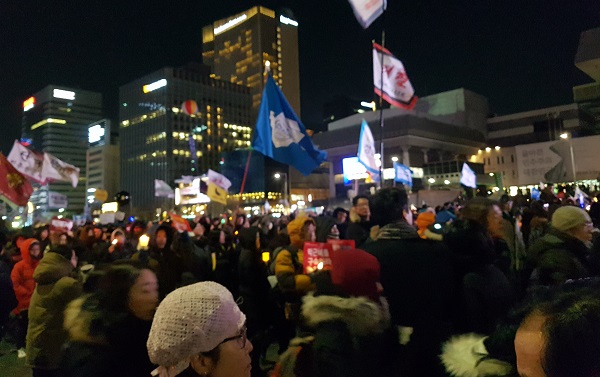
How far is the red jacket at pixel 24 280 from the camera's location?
6898 mm

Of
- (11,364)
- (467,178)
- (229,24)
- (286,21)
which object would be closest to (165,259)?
(11,364)

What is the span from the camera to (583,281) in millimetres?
1473

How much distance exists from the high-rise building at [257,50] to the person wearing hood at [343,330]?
5603 inches

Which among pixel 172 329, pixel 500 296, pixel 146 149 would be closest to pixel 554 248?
pixel 500 296

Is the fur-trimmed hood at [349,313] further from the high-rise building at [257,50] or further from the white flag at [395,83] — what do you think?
the high-rise building at [257,50]

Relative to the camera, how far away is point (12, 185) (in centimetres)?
1217

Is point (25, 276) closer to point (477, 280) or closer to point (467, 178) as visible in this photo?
point (477, 280)

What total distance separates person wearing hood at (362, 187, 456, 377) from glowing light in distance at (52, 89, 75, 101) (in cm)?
16806

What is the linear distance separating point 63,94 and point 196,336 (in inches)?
6806

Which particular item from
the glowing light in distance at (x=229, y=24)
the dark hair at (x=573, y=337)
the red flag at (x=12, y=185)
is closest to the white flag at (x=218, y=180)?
the red flag at (x=12, y=185)

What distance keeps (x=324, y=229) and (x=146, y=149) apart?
120 m

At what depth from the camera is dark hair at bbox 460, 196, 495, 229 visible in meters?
3.66

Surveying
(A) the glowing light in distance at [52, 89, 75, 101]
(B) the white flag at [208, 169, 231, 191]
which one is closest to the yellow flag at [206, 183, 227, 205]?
(B) the white flag at [208, 169, 231, 191]

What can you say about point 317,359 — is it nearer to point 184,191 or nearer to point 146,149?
point 184,191
